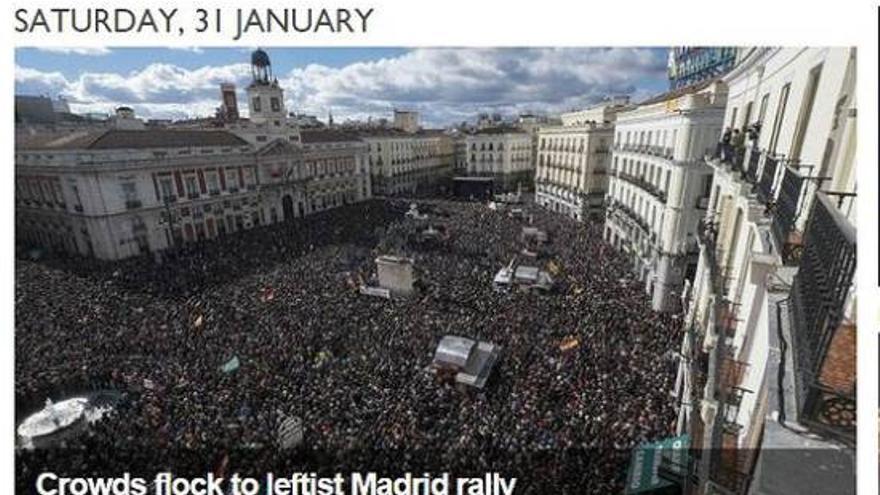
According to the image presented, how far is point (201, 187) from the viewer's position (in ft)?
111

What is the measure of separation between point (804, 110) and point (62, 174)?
36.5 m

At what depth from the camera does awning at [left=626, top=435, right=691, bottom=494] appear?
9867mm

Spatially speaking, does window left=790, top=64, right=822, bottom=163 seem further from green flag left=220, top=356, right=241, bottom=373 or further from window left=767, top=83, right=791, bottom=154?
green flag left=220, top=356, right=241, bottom=373

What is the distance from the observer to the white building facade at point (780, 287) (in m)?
3.64

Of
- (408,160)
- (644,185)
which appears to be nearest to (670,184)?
(644,185)

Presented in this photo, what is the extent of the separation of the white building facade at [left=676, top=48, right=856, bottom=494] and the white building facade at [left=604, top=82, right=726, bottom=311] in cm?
548

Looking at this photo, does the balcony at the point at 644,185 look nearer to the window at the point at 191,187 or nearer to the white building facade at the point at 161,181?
the white building facade at the point at 161,181

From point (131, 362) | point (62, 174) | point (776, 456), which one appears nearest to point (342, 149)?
point (62, 174)

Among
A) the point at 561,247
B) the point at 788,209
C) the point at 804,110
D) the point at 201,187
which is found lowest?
the point at 561,247

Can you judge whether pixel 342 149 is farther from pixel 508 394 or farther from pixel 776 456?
pixel 776 456

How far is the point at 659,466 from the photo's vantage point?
1000 cm

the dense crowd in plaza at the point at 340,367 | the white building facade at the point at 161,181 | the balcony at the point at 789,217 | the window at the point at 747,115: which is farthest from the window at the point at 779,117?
the white building facade at the point at 161,181

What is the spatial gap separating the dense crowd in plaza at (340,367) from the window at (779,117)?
740 cm

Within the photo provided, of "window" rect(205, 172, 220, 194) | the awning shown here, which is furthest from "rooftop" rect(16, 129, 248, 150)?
the awning
